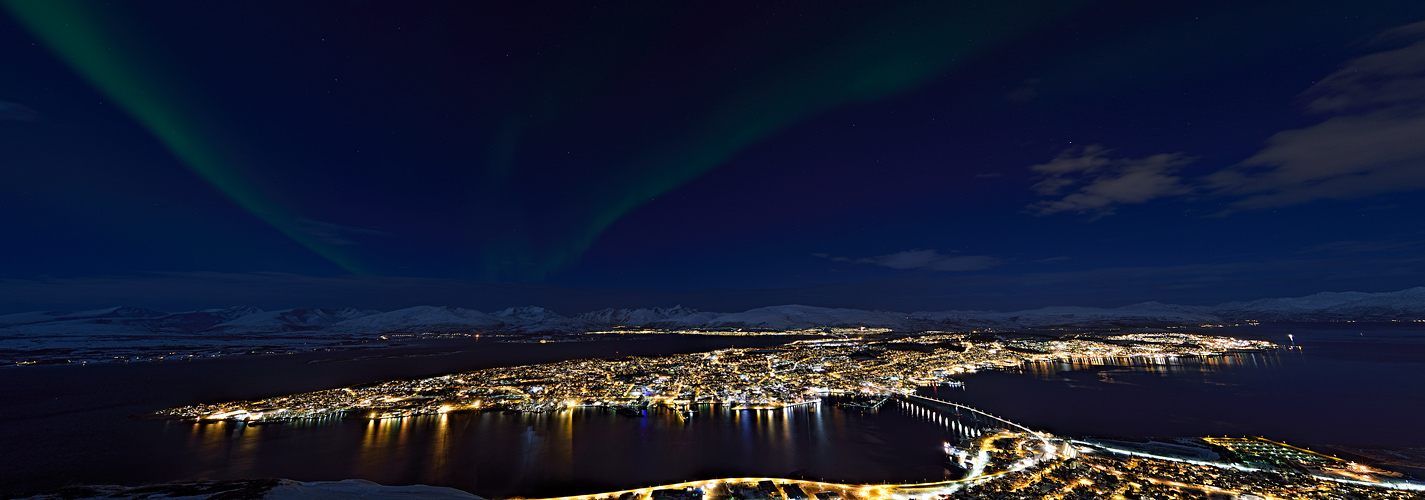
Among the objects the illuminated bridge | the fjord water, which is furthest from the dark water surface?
the illuminated bridge

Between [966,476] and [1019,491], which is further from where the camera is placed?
[966,476]

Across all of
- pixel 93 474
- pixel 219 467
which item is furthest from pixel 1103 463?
pixel 93 474

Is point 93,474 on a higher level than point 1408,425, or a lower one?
higher

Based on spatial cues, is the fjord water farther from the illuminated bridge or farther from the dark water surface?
the illuminated bridge

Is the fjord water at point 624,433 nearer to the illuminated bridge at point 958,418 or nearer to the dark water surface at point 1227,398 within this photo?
the dark water surface at point 1227,398

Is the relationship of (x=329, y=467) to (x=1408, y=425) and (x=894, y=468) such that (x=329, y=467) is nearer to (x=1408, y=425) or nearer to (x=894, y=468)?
(x=894, y=468)

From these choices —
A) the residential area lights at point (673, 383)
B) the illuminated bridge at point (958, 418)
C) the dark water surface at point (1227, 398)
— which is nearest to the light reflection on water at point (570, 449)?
the illuminated bridge at point (958, 418)
